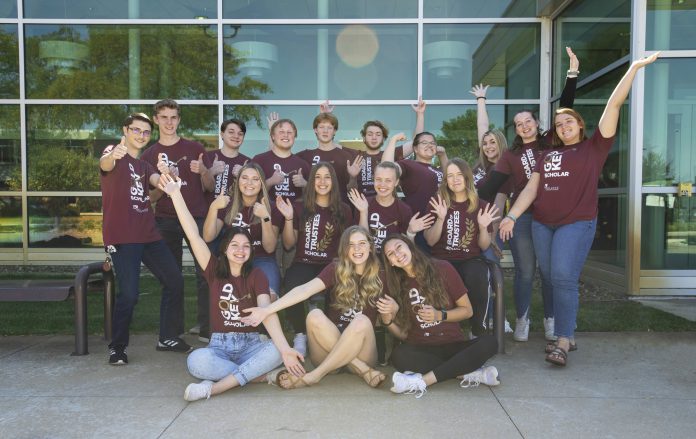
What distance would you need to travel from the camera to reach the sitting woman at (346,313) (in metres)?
3.53

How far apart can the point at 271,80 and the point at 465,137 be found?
128 inches

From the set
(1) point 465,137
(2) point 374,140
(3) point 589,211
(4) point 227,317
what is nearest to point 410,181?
(2) point 374,140

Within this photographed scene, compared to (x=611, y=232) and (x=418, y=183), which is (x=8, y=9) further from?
(x=611, y=232)

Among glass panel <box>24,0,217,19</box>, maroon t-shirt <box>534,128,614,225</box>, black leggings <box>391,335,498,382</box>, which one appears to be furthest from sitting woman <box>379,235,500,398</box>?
glass panel <box>24,0,217,19</box>

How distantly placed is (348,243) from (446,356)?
962 millimetres

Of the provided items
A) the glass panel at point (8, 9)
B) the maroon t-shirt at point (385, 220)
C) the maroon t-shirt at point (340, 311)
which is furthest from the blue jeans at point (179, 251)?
the glass panel at point (8, 9)

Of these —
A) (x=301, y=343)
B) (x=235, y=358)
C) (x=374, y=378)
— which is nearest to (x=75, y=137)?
(x=301, y=343)

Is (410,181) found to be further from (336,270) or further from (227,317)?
(227,317)

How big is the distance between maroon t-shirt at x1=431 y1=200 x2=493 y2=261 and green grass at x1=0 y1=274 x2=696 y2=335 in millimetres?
1254

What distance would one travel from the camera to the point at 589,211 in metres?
4.16

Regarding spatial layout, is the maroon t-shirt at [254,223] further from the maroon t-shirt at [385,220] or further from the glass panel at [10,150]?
Result: the glass panel at [10,150]

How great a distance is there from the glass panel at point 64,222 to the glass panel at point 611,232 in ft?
24.4

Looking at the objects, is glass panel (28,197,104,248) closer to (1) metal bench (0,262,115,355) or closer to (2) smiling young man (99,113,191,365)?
(1) metal bench (0,262,115,355)

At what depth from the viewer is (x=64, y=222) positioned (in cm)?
918
